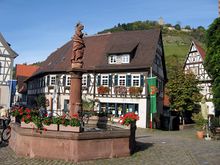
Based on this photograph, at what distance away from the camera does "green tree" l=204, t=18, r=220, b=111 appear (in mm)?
30969

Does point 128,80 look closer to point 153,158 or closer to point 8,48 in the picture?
point 8,48

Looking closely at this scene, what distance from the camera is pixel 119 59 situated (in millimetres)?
35688

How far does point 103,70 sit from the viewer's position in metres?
36.0

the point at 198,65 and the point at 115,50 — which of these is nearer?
the point at 115,50

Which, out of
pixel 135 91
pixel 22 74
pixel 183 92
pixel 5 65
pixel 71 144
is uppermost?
pixel 22 74

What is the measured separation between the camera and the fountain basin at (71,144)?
11016 millimetres

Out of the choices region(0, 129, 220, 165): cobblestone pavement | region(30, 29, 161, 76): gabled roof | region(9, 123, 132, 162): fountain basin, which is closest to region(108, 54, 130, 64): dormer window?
region(30, 29, 161, 76): gabled roof

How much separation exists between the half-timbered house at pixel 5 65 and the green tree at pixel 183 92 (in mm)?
17378

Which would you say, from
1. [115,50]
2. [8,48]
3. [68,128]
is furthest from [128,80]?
[68,128]

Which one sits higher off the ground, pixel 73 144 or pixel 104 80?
pixel 104 80

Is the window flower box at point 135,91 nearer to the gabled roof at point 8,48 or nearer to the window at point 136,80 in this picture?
the window at point 136,80

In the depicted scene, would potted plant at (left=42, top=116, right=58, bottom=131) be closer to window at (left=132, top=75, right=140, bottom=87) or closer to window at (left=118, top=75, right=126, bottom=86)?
window at (left=132, top=75, right=140, bottom=87)

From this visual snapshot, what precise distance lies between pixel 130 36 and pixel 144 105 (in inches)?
379

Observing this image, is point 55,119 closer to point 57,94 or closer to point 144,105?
point 144,105
